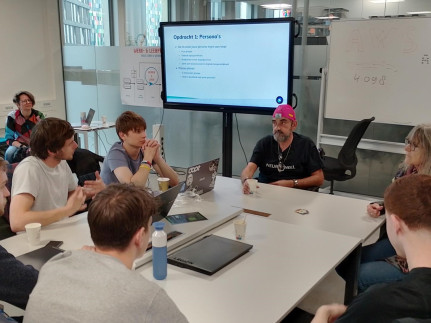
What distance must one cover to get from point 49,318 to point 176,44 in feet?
13.4

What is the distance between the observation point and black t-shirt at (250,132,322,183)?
10.7 ft

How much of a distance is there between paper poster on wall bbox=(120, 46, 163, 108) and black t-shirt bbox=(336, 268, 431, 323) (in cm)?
458

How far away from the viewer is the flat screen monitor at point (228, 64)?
419 centimetres

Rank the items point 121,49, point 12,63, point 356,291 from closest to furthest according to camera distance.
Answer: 1. point 356,291
2. point 121,49
3. point 12,63

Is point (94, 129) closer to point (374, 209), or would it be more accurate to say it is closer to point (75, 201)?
point (75, 201)

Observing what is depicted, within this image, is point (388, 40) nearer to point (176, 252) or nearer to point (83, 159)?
point (83, 159)

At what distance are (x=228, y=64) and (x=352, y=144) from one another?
1481 mm

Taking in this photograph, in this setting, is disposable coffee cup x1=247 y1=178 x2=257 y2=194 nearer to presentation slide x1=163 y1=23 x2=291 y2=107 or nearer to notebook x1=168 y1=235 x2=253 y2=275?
notebook x1=168 y1=235 x2=253 y2=275

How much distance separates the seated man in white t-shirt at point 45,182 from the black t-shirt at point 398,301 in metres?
1.52

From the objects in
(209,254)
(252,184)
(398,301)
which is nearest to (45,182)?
(209,254)

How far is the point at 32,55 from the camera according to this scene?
21.0 ft

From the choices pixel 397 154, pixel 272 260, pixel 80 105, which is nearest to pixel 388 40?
pixel 397 154

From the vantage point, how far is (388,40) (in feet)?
13.8

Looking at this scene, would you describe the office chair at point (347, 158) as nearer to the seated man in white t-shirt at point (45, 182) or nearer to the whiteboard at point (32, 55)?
the seated man in white t-shirt at point (45, 182)
